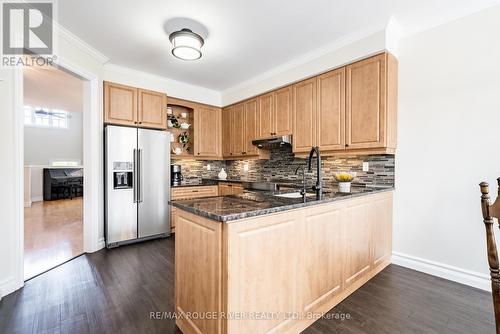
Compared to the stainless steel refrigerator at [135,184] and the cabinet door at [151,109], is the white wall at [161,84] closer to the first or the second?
the cabinet door at [151,109]

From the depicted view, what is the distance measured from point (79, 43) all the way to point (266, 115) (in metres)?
2.70

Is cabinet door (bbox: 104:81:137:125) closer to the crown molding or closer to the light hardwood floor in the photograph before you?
the crown molding

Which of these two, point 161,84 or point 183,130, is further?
point 183,130

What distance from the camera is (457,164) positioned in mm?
2424

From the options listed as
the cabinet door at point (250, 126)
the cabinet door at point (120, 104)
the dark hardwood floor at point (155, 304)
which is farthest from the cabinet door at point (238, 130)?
the dark hardwood floor at point (155, 304)

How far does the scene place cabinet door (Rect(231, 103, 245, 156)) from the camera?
14.6 ft

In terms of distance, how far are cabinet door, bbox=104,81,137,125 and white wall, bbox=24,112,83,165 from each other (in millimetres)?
7011

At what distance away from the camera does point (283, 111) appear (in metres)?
3.69

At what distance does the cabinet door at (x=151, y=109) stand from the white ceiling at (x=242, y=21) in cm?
61

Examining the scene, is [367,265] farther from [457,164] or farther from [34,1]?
[34,1]

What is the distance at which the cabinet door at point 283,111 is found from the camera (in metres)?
3.60

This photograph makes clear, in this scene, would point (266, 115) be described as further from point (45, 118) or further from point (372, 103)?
point (45, 118)

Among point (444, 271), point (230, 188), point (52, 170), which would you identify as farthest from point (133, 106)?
point (52, 170)

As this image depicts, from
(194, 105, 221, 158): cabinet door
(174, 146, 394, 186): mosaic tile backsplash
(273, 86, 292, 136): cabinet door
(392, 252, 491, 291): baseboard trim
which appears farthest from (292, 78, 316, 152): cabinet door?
(194, 105, 221, 158): cabinet door
